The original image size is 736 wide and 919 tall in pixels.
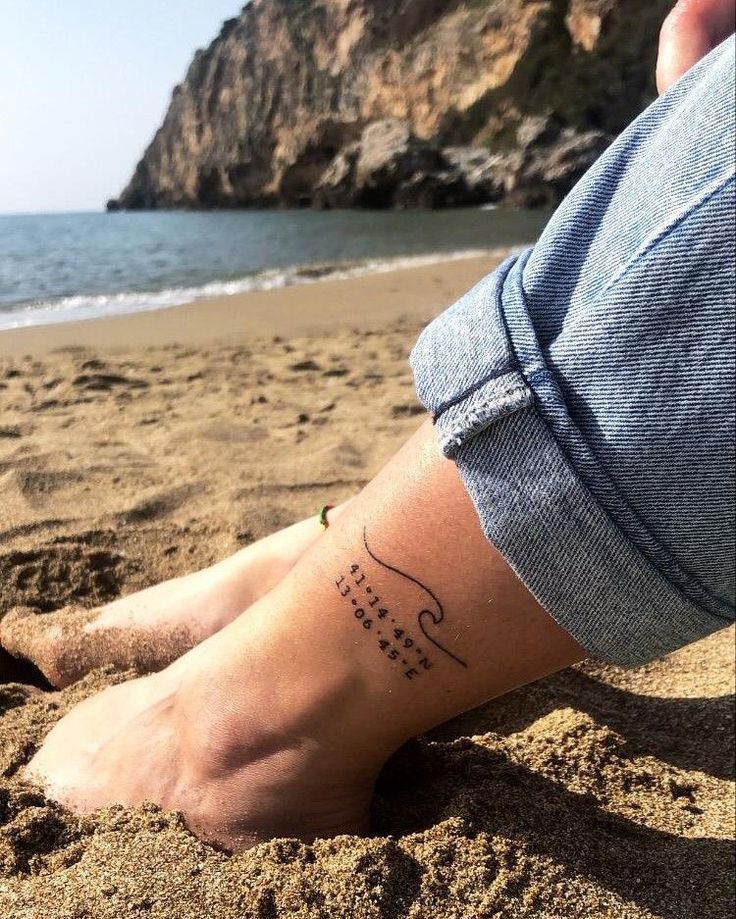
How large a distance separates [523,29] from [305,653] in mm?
33988

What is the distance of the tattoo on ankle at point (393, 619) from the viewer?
82 centimetres

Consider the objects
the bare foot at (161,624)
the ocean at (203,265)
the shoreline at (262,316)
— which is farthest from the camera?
the ocean at (203,265)

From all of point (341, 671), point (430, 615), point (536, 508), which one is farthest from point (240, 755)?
point (536, 508)

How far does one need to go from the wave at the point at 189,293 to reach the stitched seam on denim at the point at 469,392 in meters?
5.10

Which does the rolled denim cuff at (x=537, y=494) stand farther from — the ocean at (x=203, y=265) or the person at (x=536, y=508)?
the ocean at (x=203, y=265)

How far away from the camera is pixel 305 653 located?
2.94 feet

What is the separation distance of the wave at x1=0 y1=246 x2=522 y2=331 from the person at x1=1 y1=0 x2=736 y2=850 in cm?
491

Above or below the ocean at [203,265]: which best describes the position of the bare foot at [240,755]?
below

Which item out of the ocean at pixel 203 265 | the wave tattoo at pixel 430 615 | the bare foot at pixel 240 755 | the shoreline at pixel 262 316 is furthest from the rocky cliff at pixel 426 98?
the wave tattoo at pixel 430 615

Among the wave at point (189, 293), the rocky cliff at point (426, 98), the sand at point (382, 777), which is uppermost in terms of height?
the rocky cliff at point (426, 98)

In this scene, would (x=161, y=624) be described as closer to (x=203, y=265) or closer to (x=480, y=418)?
(x=480, y=418)

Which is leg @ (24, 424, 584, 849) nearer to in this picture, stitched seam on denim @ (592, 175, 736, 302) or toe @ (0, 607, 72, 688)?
stitched seam on denim @ (592, 175, 736, 302)

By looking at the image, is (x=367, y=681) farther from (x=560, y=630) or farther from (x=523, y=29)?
(x=523, y=29)

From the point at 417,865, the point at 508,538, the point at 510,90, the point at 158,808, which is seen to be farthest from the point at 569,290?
the point at 510,90
